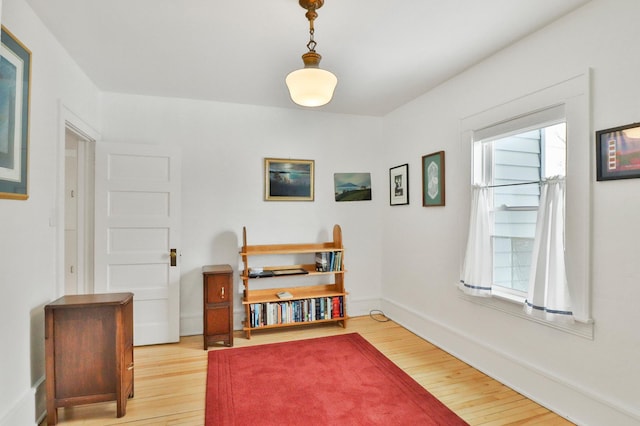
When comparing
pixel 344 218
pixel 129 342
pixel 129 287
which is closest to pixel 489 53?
pixel 344 218

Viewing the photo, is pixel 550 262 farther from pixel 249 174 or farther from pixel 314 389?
pixel 249 174

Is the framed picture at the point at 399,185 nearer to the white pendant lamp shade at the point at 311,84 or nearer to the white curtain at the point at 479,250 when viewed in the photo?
the white curtain at the point at 479,250

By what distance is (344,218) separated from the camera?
4449 mm

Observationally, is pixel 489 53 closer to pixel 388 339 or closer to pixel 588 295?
pixel 588 295

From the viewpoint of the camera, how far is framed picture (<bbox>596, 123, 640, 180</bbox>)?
187 centimetres

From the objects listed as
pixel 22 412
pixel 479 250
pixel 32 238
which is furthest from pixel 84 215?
pixel 479 250

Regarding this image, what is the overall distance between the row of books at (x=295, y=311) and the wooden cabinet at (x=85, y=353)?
153cm

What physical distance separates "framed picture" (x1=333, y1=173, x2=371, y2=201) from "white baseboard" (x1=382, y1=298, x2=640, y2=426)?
5.44ft

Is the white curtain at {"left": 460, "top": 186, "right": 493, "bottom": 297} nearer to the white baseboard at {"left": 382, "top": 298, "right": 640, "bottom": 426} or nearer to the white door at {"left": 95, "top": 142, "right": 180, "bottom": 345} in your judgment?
the white baseboard at {"left": 382, "top": 298, "right": 640, "bottom": 426}

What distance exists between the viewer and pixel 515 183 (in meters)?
2.69

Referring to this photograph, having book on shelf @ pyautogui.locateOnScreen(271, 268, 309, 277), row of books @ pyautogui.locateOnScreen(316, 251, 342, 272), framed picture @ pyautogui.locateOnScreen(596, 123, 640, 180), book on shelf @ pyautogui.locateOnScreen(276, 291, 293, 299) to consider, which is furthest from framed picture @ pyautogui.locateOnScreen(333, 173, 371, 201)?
framed picture @ pyautogui.locateOnScreen(596, 123, 640, 180)

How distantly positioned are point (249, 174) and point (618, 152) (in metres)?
3.33

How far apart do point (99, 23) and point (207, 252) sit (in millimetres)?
2365

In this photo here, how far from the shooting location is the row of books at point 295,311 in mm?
3725
